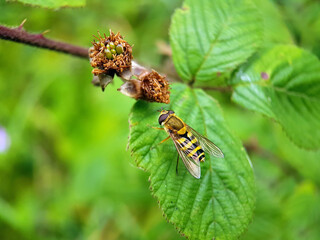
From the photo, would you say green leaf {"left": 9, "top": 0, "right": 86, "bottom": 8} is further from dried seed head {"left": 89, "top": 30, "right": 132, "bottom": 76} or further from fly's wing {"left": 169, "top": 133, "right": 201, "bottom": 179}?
fly's wing {"left": 169, "top": 133, "right": 201, "bottom": 179}

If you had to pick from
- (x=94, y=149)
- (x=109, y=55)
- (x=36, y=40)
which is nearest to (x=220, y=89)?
(x=109, y=55)

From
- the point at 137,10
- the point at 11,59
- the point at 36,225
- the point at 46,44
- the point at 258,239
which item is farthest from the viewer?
the point at 137,10

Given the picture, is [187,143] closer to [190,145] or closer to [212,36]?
[190,145]

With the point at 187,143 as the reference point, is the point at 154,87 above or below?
above

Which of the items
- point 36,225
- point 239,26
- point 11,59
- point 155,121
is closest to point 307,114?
point 239,26

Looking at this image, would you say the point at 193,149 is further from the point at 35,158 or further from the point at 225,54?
the point at 35,158

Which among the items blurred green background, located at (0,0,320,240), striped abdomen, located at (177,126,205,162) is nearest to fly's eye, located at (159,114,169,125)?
striped abdomen, located at (177,126,205,162)
